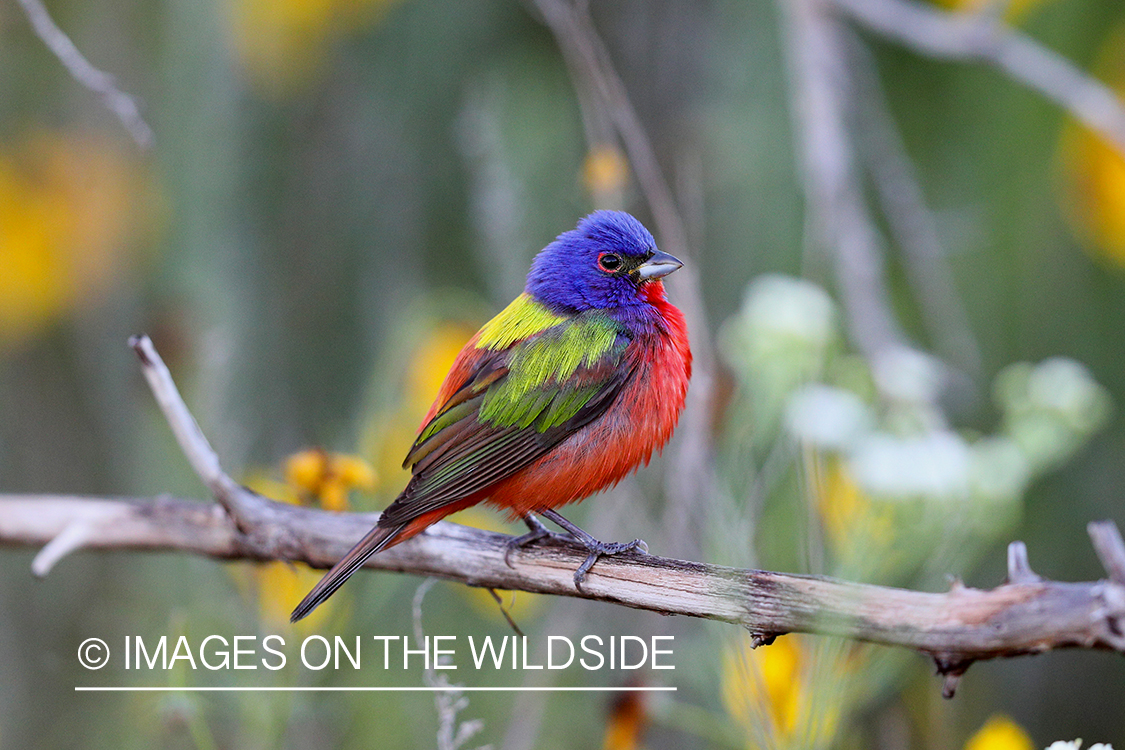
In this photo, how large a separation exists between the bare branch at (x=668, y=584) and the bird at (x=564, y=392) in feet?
0.33

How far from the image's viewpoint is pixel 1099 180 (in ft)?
14.5

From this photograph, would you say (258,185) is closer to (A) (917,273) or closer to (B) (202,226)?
(B) (202,226)

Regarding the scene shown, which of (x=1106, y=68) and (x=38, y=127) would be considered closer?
(x=1106, y=68)

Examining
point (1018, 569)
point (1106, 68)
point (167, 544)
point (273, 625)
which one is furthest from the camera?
point (1106, 68)

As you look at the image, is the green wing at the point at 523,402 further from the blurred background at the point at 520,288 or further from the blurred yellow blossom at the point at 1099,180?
the blurred yellow blossom at the point at 1099,180

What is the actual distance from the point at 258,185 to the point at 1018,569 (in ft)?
13.5

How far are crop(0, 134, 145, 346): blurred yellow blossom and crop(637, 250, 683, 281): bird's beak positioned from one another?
11.3 ft

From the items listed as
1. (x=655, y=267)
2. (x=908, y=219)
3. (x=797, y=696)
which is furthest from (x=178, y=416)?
(x=908, y=219)

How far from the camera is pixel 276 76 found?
513cm

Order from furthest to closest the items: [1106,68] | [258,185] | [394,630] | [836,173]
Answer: [258,185], [1106,68], [394,630], [836,173]

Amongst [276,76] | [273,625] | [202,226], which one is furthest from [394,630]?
[276,76]

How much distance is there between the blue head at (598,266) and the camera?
223cm

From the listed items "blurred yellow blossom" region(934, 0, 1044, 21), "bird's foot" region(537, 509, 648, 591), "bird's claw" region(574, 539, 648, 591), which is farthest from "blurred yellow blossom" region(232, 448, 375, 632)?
"blurred yellow blossom" region(934, 0, 1044, 21)

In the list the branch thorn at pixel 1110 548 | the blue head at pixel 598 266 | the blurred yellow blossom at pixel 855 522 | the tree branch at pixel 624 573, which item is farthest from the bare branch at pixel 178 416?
the branch thorn at pixel 1110 548
